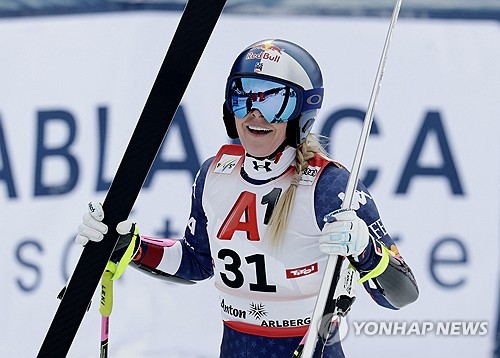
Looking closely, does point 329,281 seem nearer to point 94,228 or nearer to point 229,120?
point 94,228

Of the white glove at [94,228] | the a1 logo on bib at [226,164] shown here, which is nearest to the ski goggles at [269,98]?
the a1 logo on bib at [226,164]

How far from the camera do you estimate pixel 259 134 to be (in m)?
2.53

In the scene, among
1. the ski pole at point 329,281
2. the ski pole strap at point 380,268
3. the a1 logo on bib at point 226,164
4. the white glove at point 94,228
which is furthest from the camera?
the a1 logo on bib at point 226,164

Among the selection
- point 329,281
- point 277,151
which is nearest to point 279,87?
point 277,151

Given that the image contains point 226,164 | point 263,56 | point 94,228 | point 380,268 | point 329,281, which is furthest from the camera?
point 226,164

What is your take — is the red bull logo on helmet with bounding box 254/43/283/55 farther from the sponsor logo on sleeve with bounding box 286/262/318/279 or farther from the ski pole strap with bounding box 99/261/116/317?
the ski pole strap with bounding box 99/261/116/317

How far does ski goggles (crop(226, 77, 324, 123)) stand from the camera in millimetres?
2480

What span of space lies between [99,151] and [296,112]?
5.72ft

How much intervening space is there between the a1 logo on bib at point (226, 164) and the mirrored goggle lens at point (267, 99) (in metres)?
0.25

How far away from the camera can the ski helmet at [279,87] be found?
2.48 metres

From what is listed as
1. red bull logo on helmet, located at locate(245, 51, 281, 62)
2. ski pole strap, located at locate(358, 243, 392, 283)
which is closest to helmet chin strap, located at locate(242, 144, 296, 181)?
red bull logo on helmet, located at locate(245, 51, 281, 62)

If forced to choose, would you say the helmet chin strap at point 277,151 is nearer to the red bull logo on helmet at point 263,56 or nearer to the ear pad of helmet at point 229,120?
the ear pad of helmet at point 229,120

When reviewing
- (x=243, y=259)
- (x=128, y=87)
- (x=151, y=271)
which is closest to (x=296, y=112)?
(x=243, y=259)

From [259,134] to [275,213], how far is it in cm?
21
